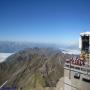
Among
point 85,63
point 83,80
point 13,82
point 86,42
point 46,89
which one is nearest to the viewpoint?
point 83,80

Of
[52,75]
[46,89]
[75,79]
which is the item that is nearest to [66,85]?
Answer: [75,79]

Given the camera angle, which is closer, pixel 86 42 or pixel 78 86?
pixel 78 86

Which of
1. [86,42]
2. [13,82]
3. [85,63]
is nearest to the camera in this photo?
[85,63]

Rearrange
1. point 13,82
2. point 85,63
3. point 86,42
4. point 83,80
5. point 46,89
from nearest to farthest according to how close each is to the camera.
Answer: point 83,80
point 85,63
point 86,42
point 46,89
point 13,82

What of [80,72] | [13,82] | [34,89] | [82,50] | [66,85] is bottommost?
[13,82]

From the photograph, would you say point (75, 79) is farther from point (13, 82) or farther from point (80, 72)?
point (13, 82)

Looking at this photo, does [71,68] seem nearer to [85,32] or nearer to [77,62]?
[77,62]

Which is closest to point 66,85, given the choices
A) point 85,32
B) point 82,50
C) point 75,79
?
point 75,79

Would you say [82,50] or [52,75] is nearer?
[82,50]

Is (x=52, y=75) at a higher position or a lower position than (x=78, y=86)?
lower
